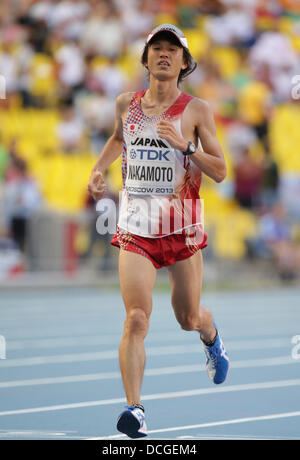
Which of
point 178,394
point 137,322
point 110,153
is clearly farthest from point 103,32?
point 137,322

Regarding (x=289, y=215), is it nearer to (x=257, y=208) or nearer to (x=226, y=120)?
(x=257, y=208)

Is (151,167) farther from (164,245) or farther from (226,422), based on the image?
(226,422)

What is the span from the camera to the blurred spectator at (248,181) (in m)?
17.0

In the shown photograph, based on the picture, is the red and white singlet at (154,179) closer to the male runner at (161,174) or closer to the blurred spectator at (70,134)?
the male runner at (161,174)

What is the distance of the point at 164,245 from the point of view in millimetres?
5535

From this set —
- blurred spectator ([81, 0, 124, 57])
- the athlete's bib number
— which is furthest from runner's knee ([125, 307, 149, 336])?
blurred spectator ([81, 0, 124, 57])

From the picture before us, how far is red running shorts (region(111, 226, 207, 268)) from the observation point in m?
5.48

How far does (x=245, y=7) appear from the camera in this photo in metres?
20.7

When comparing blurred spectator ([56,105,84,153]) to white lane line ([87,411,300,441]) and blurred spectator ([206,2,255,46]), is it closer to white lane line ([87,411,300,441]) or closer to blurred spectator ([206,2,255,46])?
blurred spectator ([206,2,255,46])

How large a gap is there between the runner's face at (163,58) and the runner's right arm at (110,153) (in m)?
0.32

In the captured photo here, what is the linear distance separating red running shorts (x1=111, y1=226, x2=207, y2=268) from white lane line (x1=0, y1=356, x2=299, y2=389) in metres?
2.22

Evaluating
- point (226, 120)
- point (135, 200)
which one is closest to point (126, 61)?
point (226, 120)

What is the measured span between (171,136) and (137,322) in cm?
101
